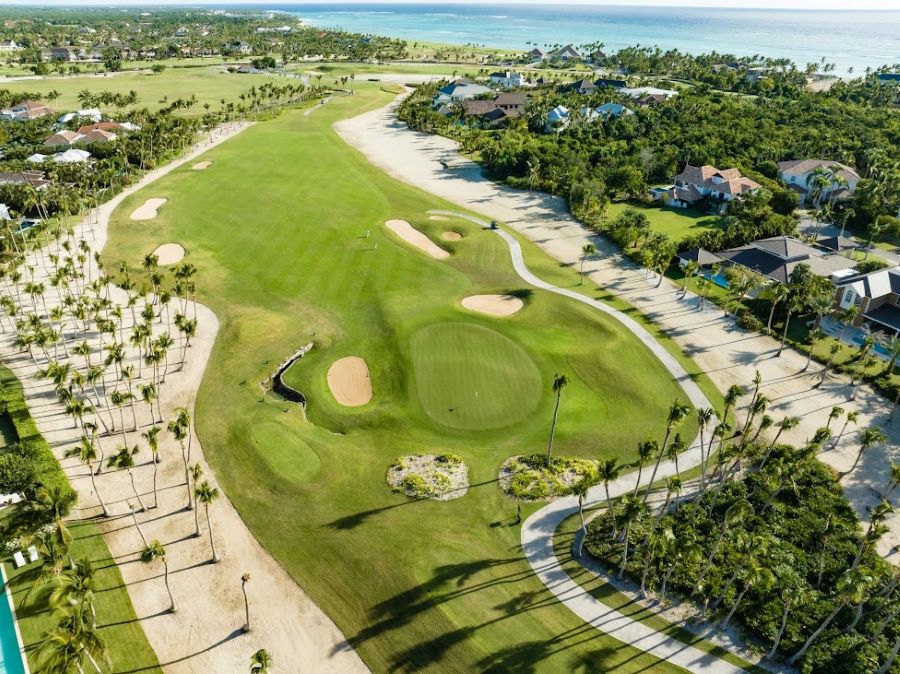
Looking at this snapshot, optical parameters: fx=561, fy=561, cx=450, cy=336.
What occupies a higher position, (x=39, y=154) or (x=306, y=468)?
(x=39, y=154)

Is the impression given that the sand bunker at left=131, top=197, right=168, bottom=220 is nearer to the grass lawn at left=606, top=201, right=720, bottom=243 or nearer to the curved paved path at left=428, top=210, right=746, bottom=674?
the grass lawn at left=606, top=201, right=720, bottom=243

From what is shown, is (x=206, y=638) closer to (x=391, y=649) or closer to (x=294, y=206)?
(x=391, y=649)

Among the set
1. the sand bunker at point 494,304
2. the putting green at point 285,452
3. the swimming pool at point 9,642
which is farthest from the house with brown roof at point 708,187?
the swimming pool at point 9,642

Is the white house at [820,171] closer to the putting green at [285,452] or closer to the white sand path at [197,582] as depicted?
the putting green at [285,452]

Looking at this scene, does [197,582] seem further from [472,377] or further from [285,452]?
[472,377]

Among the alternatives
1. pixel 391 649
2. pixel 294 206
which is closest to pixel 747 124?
pixel 294 206
